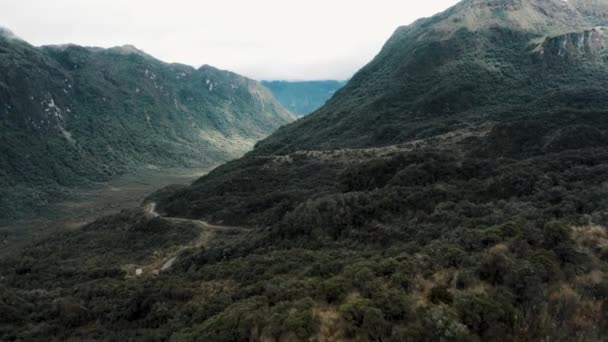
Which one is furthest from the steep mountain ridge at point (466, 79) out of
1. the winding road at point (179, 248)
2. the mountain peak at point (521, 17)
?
the winding road at point (179, 248)

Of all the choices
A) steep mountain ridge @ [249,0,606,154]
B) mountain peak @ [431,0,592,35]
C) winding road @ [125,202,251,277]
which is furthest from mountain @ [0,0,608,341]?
mountain peak @ [431,0,592,35]

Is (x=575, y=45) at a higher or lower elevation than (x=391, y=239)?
higher

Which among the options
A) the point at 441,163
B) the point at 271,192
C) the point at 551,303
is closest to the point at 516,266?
the point at 551,303

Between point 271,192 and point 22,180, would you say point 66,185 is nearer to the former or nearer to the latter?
point 22,180

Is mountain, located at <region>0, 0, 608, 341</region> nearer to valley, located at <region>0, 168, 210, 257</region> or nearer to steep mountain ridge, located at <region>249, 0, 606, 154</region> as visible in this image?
steep mountain ridge, located at <region>249, 0, 606, 154</region>

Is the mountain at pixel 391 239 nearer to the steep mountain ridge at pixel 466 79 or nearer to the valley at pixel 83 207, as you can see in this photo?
the steep mountain ridge at pixel 466 79

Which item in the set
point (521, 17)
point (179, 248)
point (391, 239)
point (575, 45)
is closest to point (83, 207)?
point (179, 248)

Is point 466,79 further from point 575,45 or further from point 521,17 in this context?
point 521,17

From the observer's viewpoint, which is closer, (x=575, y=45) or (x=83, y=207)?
(x=575, y=45)
